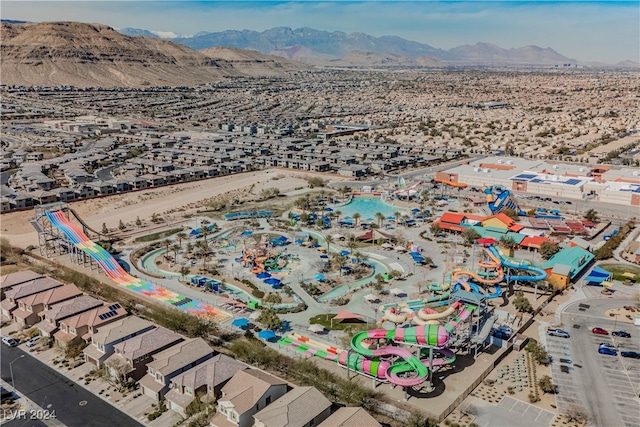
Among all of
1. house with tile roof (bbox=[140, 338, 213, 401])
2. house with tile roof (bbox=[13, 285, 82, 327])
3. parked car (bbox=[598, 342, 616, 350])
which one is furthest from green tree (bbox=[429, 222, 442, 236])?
house with tile roof (bbox=[13, 285, 82, 327])

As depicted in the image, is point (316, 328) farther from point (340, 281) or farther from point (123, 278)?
point (123, 278)

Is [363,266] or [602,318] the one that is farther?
[363,266]

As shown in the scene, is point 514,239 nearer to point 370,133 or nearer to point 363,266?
point 363,266

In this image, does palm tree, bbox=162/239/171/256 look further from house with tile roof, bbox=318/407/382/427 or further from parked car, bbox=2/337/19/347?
house with tile roof, bbox=318/407/382/427

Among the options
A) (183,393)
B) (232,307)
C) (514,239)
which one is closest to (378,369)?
(183,393)

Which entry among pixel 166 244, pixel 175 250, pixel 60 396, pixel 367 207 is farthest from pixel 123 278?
pixel 367 207

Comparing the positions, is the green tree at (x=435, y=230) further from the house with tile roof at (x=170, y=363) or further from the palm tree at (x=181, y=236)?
the house with tile roof at (x=170, y=363)
